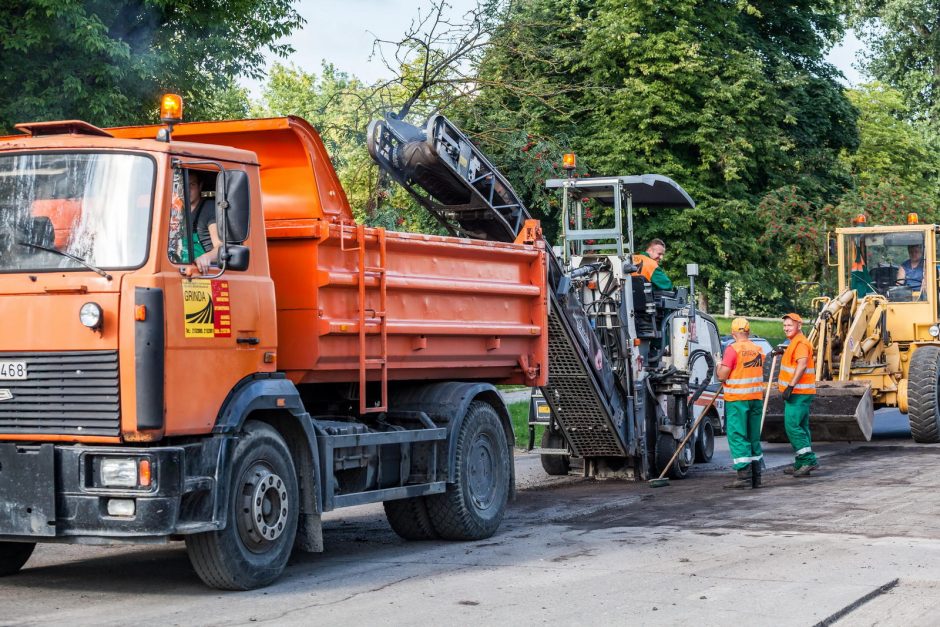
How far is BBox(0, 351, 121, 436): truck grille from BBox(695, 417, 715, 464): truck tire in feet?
32.2

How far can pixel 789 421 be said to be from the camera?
569 inches

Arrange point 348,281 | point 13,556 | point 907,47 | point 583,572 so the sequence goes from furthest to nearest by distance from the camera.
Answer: point 907,47 → point 348,281 → point 13,556 → point 583,572

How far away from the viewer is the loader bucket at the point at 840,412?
16.4 m

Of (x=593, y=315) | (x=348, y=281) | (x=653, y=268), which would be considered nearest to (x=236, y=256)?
(x=348, y=281)

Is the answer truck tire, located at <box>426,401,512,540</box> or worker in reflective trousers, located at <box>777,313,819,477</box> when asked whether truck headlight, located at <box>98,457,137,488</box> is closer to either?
truck tire, located at <box>426,401,512,540</box>

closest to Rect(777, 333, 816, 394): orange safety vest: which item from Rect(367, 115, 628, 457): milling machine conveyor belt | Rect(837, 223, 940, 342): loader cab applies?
Rect(367, 115, 628, 457): milling machine conveyor belt

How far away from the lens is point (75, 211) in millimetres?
7609

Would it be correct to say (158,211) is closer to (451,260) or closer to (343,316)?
(343,316)

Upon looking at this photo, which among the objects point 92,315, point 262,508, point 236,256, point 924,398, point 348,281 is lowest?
point 262,508

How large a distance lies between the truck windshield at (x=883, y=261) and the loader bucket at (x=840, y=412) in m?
3.06

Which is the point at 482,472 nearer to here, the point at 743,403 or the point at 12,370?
the point at 743,403

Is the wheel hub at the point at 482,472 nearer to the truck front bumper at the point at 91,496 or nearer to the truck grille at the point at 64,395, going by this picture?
the truck front bumper at the point at 91,496

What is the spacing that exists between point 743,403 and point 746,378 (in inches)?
10.3

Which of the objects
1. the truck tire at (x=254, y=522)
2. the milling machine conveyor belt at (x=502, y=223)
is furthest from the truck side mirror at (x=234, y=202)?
the milling machine conveyor belt at (x=502, y=223)
